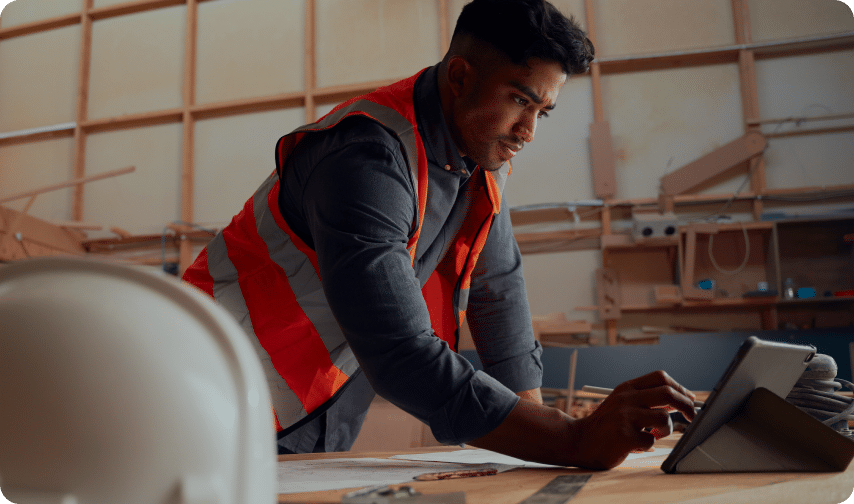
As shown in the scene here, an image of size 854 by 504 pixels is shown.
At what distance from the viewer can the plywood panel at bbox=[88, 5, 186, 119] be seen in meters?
5.73

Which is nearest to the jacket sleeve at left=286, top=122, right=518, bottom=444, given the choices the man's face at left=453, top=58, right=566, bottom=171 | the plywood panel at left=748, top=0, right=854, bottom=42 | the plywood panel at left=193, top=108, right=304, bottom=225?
the man's face at left=453, top=58, right=566, bottom=171

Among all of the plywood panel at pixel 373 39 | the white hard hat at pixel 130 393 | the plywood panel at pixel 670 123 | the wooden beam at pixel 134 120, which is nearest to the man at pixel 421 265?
the white hard hat at pixel 130 393

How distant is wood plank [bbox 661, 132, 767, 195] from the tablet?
4.01 m

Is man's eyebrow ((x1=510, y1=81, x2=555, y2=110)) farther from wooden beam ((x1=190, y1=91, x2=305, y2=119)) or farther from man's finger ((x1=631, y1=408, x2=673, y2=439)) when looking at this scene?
wooden beam ((x1=190, y1=91, x2=305, y2=119))

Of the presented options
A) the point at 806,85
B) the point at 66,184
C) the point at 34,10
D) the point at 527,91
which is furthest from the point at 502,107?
the point at 34,10

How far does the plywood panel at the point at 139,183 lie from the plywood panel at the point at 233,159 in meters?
0.25

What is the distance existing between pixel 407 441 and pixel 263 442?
1931mm

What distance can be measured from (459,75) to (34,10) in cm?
673

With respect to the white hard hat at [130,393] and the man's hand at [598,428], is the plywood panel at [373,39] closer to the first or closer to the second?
the man's hand at [598,428]

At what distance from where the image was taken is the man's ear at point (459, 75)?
1138 mm

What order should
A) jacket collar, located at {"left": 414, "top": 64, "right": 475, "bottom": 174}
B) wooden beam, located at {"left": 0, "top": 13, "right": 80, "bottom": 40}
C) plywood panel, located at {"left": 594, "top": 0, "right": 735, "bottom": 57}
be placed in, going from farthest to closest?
wooden beam, located at {"left": 0, "top": 13, "right": 80, "bottom": 40} → plywood panel, located at {"left": 594, "top": 0, "right": 735, "bottom": 57} → jacket collar, located at {"left": 414, "top": 64, "right": 475, "bottom": 174}

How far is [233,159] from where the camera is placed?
17.8 feet

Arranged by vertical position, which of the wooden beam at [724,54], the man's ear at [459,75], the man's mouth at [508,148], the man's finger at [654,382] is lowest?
the man's finger at [654,382]

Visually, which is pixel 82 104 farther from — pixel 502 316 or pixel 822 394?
pixel 822 394
